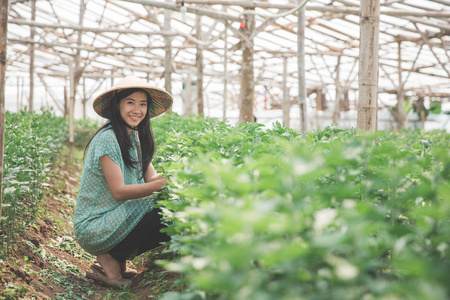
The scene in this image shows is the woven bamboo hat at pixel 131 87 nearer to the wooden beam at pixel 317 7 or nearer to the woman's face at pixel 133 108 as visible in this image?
the woman's face at pixel 133 108

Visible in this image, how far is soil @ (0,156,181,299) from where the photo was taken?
2.56 m

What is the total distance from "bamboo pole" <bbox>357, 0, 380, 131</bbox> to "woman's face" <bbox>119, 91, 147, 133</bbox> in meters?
1.93

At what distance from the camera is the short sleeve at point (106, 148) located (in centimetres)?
290

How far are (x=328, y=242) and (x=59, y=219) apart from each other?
13.4 ft

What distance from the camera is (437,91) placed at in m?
20.7

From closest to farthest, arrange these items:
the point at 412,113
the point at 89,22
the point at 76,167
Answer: the point at 76,167 < the point at 89,22 < the point at 412,113

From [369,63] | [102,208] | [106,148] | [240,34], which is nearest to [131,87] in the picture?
[106,148]

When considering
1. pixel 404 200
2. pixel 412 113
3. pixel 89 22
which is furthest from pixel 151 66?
pixel 404 200

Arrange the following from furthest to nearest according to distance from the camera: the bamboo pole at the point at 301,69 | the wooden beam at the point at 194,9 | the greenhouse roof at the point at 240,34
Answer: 1. the greenhouse roof at the point at 240,34
2. the wooden beam at the point at 194,9
3. the bamboo pole at the point at 301,69

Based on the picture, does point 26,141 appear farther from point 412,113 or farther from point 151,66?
point 412,113

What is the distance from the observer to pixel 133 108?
3176mm

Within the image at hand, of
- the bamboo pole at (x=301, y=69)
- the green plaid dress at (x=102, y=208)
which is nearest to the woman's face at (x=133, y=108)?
the green plaid dress at (x=102, y=208)

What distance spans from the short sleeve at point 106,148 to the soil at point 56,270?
830 millimetres

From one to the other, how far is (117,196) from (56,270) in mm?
814
